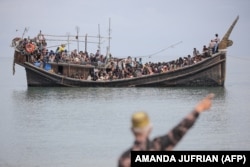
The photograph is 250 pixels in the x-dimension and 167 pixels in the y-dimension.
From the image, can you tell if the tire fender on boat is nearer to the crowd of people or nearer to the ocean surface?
the crowd of people

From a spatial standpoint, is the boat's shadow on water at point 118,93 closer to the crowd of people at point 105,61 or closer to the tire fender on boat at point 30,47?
the crowd of people at point 105,61

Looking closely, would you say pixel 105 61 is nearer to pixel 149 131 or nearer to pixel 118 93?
pixel 118 93

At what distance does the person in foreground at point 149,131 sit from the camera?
4461 millimetres

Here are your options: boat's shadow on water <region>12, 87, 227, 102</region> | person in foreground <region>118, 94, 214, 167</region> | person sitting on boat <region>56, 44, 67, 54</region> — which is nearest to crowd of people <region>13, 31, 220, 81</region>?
person sitting on boat <region>56, 44, 67, 54</region>

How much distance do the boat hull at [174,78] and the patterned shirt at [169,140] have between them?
102ft

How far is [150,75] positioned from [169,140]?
3163 cm

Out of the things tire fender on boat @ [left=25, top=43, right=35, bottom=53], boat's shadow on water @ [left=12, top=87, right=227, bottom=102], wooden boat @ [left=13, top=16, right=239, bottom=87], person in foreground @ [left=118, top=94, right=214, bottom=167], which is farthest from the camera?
tire fender on boat @ [left=25, top=43, right=35, bottom=53]

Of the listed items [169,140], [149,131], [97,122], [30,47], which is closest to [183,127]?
[169,140]

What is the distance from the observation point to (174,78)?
36.2m

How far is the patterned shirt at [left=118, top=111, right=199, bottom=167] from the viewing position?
179 inches

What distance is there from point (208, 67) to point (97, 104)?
7929 millimetres

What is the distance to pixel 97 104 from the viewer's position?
102ft

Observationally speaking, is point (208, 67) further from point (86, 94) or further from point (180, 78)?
point (86, 94)

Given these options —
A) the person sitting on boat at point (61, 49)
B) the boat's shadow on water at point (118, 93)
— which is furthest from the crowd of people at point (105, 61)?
the boat's shadow on water at point (118, 93)
